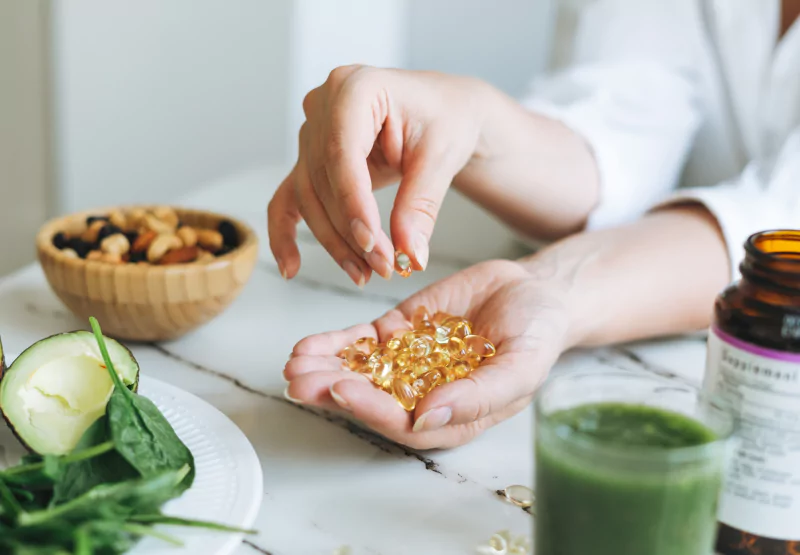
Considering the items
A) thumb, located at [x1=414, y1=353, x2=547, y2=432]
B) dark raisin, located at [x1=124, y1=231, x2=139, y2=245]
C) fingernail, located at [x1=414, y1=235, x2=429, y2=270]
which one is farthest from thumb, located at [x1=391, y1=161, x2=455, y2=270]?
dark raisin, located at [x1=124, y1=231, x2=139, y2=245]

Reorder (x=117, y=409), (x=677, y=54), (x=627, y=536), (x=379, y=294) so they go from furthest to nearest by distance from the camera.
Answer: (x=677, y=54) < (x=379, y=294) < (x=117, y=409) < (x=627, y=536)

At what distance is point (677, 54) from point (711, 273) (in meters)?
0.53

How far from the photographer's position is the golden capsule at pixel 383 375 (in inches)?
27.8

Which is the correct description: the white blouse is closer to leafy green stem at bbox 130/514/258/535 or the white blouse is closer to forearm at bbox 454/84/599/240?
forearm at bbox 454/84/599/240

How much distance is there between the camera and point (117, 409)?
23.1 inches

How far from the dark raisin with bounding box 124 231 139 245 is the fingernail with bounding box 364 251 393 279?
32cm

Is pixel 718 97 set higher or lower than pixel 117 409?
higher

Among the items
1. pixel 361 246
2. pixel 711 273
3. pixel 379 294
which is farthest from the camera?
pixel 379 294

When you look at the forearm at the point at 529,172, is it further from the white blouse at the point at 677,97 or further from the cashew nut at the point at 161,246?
the cashew nut at the point at 161,246

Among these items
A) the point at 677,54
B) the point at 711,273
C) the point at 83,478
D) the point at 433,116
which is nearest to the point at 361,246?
the point at 433,116

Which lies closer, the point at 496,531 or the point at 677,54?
the point at 496,531

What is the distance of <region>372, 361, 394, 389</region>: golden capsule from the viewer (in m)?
0.71

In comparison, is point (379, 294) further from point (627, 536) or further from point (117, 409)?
point (627, 536)

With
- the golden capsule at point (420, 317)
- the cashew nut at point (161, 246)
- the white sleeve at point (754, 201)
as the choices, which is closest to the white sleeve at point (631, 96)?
the white sleeve at point (754, 201)
